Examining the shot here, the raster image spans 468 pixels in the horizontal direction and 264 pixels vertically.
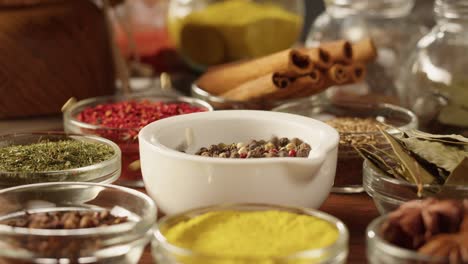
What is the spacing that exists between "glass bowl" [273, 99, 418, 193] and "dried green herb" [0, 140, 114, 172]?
366 millimetres

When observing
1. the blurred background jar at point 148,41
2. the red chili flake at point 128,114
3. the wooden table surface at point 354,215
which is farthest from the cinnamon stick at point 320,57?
the blurred background jar at point 148,41

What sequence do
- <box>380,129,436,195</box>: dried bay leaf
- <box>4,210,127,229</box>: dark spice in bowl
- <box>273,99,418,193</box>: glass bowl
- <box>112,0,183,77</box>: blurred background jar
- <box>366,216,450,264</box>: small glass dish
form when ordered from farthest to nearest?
<box>112,0,183,77</box>: blurred background jar → <box>273,99,418,193</box>: glass bowl → <box>380,129,436,195</box>: dried bay leaf → <box>4,210,127,229</box>: dark spice in bowl → <box>366,216,450,264</box>: small glass dish

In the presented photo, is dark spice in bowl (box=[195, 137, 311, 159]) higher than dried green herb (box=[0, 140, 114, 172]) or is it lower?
higher

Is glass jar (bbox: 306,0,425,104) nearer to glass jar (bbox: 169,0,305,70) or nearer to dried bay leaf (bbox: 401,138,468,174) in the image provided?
glass jar (bbox: 169,0,305,70)

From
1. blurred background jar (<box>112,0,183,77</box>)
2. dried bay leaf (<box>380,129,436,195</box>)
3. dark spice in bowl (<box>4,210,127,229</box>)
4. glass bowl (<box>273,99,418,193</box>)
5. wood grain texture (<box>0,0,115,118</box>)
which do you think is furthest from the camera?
blurred background jar (<box>112,0,183,77</box>)

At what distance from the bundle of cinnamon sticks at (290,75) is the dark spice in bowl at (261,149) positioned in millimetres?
324

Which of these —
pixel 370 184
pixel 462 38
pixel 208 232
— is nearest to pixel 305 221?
pixel 208 232

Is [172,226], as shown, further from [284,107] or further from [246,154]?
[284,107]

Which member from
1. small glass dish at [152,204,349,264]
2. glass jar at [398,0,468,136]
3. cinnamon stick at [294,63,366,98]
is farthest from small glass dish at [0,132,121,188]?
glass jar at [398,0,468,136]

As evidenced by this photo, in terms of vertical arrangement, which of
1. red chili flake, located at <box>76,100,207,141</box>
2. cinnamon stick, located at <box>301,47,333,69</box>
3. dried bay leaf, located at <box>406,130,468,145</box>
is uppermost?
cinnamon stick, located at <box>301,47,333,69</box>

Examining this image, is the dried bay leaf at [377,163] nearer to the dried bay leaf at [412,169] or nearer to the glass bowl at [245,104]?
the dried bay leaf at [412,169]

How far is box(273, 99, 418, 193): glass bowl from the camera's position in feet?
4.70

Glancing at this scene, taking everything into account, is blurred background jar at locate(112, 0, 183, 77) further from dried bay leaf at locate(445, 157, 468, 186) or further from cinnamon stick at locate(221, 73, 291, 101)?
dried bay leaf at locate(445, 157, 468, 186)

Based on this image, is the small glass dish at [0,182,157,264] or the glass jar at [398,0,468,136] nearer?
the small glass dish at [0,182,157,264]
